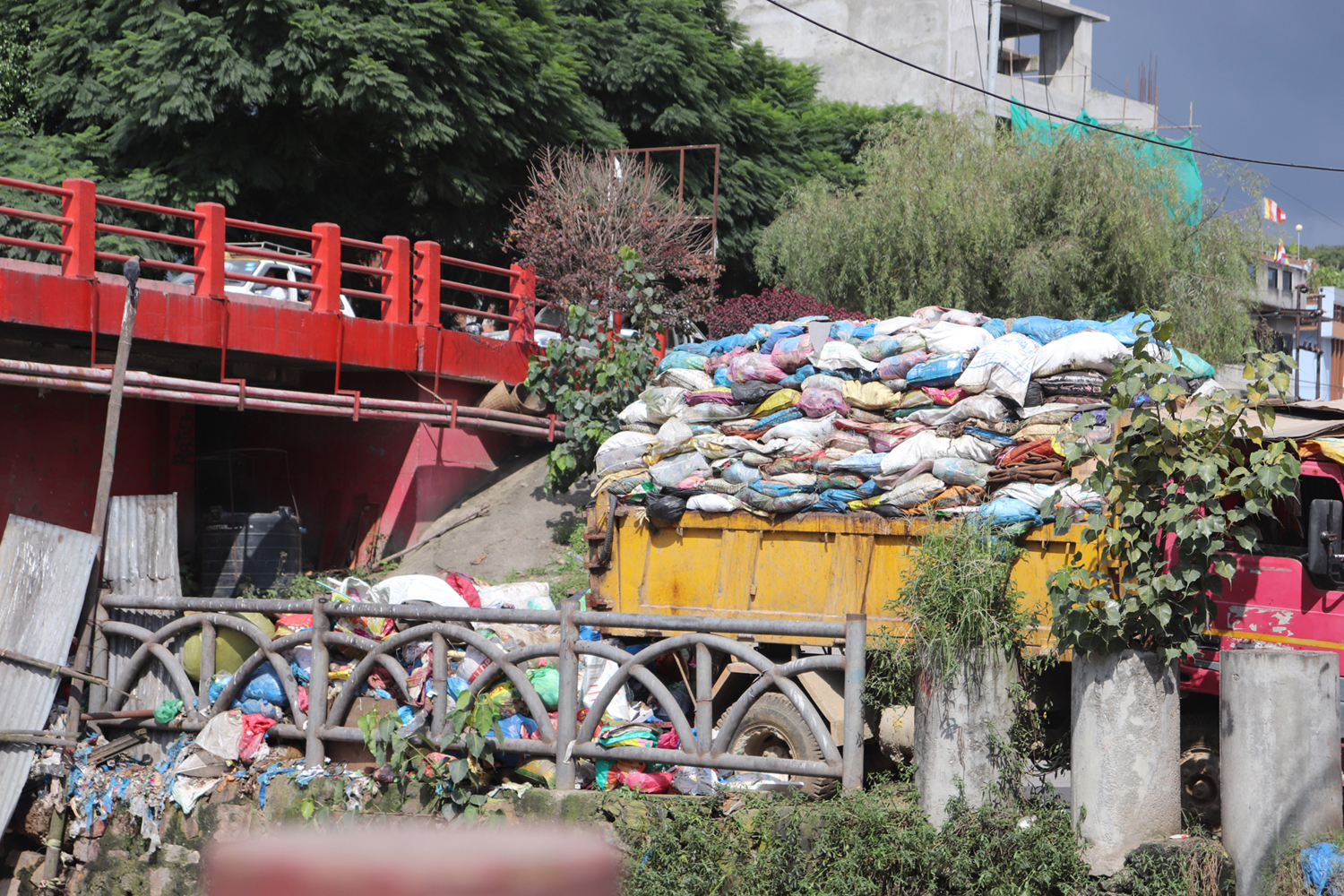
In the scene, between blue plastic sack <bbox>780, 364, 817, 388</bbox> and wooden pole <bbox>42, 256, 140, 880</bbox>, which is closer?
wooden pole <bbox>42, 256, 140, 880</bbox>

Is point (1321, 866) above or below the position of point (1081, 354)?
below

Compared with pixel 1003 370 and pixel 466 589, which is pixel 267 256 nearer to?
pixel 466 589

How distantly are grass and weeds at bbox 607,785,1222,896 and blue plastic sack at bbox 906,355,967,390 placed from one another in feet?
11.4

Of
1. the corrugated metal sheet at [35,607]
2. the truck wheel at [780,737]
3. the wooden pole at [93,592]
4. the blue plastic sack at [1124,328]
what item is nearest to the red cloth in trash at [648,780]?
the truck wheel at [780,737]

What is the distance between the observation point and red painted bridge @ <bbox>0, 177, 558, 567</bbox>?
11.5m

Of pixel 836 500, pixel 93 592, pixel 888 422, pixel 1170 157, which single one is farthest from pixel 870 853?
pixel 1170 157

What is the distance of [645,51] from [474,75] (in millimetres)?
4819

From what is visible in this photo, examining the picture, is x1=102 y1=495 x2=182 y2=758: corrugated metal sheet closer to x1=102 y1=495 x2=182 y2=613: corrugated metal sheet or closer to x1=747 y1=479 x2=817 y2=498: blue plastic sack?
x1=102 y1=495 x2=182 y2=613: corrugated metal sheet

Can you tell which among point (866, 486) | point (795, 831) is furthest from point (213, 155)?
point (795, 831)

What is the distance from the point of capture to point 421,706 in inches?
298

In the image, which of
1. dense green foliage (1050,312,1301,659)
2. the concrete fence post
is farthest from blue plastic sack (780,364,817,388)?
dense green foliage (1050,312,1301,659)

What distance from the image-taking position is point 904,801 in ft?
21.2

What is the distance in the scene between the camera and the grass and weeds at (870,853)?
19.4 ft

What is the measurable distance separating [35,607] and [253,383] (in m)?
5.84
